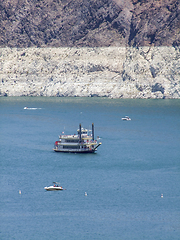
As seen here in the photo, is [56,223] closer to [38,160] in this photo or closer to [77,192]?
[77,192]

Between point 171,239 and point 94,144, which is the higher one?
point 94,144

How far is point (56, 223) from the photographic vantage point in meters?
75.4

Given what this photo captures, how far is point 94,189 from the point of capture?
296ft

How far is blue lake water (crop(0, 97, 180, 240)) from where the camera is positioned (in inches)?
2911

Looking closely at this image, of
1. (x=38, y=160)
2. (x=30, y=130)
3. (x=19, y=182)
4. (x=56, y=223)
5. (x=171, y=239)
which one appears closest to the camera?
(x=171, y=239)

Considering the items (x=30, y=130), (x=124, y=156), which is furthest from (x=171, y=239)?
(x=30, y=130)

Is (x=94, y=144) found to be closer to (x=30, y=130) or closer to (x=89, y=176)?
(x=89, y=176)

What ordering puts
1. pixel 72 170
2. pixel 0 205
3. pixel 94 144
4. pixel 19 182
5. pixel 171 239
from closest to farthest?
pixel 171 239, pixel 0 205, pixel 19 182, pixel 72 170, pixel 94 144

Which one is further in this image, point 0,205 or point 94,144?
point 94,144

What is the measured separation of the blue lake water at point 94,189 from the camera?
73.9 metres

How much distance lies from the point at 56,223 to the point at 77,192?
43.5ft

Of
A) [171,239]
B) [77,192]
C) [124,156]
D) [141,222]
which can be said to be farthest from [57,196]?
[124,156]

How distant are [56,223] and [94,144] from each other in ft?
162

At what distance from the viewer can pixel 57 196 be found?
285ft
